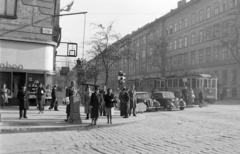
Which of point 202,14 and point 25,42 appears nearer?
point 25,42

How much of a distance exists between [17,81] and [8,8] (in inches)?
191

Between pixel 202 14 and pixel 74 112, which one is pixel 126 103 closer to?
pixel 74 112

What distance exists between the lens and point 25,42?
18.6 m

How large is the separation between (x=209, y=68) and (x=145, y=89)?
13.9 m

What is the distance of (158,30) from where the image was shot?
66.7m

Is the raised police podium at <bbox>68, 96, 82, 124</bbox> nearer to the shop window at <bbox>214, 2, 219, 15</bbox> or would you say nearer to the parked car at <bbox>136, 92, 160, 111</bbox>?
the parked car at <bbox>136, 92, 160, 111</bbox>

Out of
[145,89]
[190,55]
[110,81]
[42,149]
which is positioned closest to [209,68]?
A: [190,55]

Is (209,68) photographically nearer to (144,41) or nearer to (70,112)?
(144,41)

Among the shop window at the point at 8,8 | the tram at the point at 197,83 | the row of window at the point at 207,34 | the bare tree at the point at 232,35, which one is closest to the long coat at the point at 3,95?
the shop window at the point at 8,8

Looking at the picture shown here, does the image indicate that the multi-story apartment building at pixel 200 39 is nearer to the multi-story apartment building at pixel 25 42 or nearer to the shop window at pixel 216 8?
the shop window at pixel 216 8

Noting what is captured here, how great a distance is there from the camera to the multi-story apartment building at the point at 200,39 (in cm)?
4319

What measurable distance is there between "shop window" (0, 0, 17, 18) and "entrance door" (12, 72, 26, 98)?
384 centimetres

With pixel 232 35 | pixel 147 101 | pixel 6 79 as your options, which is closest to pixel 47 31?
pixel 6 79

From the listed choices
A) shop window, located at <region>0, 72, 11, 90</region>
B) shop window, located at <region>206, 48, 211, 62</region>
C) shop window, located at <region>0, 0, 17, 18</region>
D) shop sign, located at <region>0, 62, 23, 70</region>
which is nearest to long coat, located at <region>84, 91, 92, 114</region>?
shop sign, located at <region>0, 62, 23, 70</region>
